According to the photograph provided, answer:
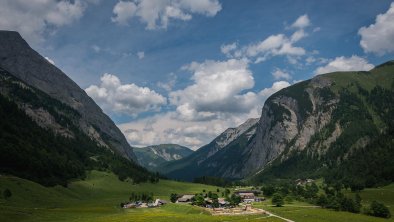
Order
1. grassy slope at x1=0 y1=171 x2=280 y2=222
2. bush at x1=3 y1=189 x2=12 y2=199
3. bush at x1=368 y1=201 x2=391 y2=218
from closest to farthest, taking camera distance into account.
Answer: grassy slope at x1=0 y1=171 x2=280 y2=222 → bush at x1=368 y1=201 x2=391 y2=218 → bush at x1=3 y1=189 x2=12 y2=199

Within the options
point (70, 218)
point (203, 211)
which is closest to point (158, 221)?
point (70, 218)

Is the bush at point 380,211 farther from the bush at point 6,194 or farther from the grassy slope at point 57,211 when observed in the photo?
the bush at point 6,194

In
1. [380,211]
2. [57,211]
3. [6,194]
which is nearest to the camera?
[57,211]

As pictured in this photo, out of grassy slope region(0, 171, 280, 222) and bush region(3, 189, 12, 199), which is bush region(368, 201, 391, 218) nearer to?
grassy slope region(0, 171, 280, 222)

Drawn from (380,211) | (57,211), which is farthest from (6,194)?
(380,211)

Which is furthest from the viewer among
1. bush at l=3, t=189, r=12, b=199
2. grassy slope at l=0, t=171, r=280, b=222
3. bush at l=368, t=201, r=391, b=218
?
bush at l=3, t=189, r=12, b=199

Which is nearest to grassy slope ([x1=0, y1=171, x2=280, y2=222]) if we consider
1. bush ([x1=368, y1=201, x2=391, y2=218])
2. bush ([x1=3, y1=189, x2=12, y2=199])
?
bush ([x1=3, y1=189, x2=12, y2=199])

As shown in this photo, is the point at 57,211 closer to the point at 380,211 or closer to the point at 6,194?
the point at 6,194

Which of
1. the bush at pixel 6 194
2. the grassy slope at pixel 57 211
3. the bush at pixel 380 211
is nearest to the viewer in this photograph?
the grassy slope at pixel 57 211

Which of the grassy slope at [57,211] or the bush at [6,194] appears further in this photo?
the bush at [6,194]

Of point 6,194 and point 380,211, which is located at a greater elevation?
point 6,194

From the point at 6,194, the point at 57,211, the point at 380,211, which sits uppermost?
the point at 6,194

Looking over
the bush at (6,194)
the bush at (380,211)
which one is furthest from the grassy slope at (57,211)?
the bush at (380,211)

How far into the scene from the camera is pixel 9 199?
160250 millimetres
